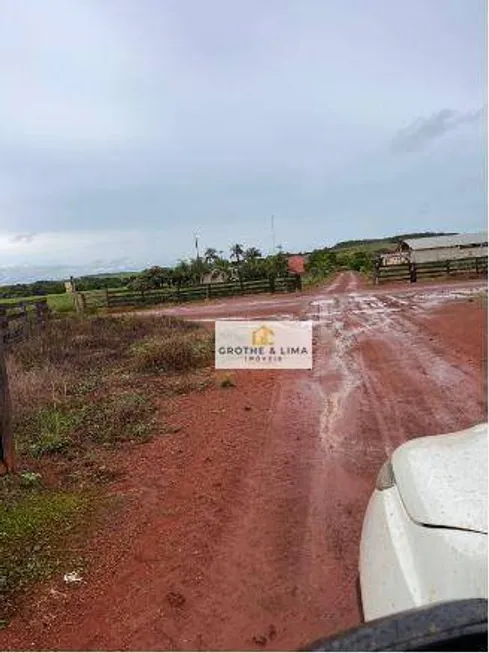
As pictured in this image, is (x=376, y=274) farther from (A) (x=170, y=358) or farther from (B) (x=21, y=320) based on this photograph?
A: (A) (x=170, y=358)

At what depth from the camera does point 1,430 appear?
5.22 metres

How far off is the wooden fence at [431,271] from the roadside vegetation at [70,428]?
22.0 meters

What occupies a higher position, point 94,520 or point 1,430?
point 1,430

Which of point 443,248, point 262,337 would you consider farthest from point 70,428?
point 443,248

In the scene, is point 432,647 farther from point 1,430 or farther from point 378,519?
point 1,430

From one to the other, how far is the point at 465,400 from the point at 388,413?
103cm

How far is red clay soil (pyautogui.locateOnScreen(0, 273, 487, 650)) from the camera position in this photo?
324cm

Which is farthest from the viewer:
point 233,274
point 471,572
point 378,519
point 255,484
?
point 233,274

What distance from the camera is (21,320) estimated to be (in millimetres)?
16281

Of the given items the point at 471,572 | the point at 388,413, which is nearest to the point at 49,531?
the point at 471,572

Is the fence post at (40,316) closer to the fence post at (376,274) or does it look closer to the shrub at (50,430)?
→ the shrub at (50,430)

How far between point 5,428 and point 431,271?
107 ft

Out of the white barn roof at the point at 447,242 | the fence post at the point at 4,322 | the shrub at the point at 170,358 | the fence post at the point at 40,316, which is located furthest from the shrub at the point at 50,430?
the white barn roof at the point at 447,242

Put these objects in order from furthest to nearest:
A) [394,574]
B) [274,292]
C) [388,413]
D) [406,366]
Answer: [274,292] < [406,366] < [388,413] < [394,574]
